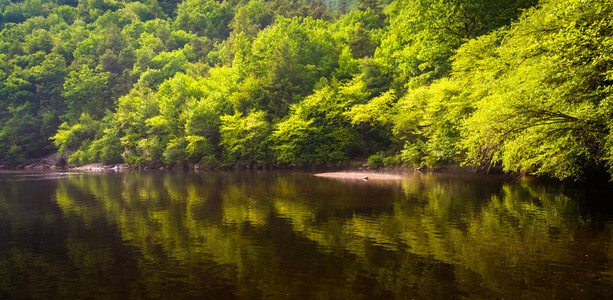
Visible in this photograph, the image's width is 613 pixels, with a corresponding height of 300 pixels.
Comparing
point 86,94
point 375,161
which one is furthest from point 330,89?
point 86,94

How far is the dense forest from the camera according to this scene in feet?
52.4

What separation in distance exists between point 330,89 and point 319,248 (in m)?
40.4

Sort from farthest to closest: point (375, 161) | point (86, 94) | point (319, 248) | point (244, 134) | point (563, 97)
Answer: point (86, 94) < point (244, 134) < point (375, 161) < point (563, 97) < point (319, 248)

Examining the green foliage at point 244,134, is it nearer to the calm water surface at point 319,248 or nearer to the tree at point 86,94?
the calm water surface at point 319,248

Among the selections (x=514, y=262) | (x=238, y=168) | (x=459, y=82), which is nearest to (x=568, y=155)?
(x=514, y=262)

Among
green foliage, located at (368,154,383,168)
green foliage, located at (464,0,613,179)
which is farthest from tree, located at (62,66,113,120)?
green foliage, located at (464,0,613,179)

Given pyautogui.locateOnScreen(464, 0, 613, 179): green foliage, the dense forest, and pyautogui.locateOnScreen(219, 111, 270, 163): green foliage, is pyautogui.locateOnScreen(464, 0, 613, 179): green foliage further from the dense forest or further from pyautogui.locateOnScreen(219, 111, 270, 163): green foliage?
pyautogui.locateOnScreen(219, 111, 270, 163): green foliage

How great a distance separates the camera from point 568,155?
1677cm

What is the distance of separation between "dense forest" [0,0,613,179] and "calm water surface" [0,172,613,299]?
4587 millimetres

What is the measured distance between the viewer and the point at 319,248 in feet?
35.7

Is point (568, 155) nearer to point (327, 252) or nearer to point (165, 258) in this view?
point (327, 252)

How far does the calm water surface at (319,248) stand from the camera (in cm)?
779

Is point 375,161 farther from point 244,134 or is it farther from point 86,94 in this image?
point 86,94

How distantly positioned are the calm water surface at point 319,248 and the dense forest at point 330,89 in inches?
181
